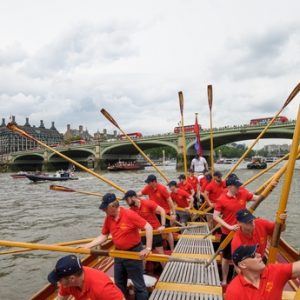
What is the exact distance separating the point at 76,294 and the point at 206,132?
56817 mm

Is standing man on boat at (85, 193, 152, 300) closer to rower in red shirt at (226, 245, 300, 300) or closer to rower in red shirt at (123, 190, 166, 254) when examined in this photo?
rower in red shirt at (123, 190, 166, 254)

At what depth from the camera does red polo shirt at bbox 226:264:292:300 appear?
3.33m

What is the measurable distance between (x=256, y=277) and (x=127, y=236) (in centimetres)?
268

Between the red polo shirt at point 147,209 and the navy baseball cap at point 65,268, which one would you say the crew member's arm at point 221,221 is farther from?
the navy baseball cap at point 65,268

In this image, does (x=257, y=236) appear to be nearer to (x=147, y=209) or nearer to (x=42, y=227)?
(x=147, y=209)

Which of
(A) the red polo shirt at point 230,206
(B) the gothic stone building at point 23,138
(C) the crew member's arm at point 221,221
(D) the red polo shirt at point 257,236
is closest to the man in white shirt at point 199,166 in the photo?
(A) the red polo shirt at point 230,206

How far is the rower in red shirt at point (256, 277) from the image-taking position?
334 cm

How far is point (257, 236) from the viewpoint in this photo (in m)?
5.44

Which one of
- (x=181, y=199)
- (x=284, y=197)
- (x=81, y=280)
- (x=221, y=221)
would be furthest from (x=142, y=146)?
(x=81, y=280)

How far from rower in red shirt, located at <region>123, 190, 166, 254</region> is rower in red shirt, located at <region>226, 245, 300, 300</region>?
12.6ft

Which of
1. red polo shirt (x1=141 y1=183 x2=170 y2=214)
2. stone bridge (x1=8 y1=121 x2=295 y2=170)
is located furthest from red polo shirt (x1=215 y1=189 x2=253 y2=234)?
stone bridge (x1=8 y1=121 x2=295 y2=170)

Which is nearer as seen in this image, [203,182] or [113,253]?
[113,253]

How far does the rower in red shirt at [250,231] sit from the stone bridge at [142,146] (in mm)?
48474

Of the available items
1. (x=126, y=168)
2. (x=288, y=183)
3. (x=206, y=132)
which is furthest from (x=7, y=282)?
(x=126, y=168)
